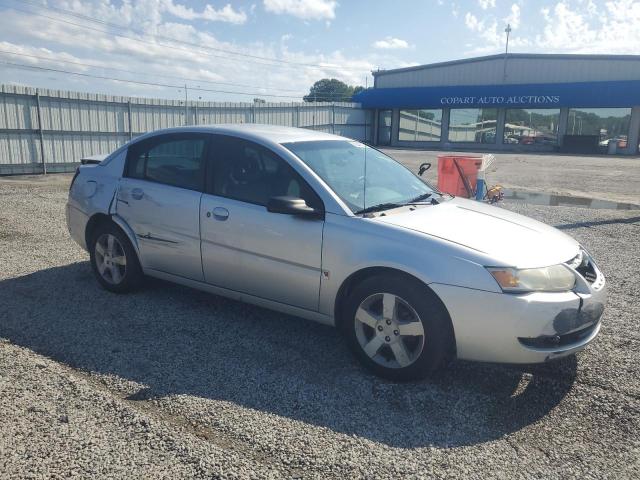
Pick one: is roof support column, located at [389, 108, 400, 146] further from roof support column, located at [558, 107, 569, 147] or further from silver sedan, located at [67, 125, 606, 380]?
silver sedan, located at [67, 125, 606, 380]

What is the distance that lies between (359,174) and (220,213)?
116cm

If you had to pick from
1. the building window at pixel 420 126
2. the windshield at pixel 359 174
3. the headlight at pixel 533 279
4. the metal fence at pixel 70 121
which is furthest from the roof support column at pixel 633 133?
the headlight at pixel 533 279

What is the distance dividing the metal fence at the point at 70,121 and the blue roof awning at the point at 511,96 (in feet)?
65.4

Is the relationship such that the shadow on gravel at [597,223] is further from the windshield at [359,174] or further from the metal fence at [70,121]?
the metal fence at [70,121]

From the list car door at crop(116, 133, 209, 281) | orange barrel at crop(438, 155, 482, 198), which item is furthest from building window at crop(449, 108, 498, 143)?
car door at crop(116, 133, 209, 281)

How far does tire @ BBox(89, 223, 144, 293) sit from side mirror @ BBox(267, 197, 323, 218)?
187 cm

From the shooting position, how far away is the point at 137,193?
188 inches

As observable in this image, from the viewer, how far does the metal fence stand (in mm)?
15070

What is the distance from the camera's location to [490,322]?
3141 millimetres

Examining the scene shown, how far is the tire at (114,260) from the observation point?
4871 millimetres

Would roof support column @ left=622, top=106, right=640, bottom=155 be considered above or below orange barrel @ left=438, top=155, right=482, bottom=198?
above

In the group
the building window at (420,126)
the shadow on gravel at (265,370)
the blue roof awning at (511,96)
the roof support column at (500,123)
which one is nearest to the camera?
the shadow on gravel at (265,370)

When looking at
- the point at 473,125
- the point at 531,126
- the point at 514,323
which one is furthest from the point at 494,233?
the point at 473,125

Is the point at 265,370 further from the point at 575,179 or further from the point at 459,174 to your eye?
the point at 575,179
